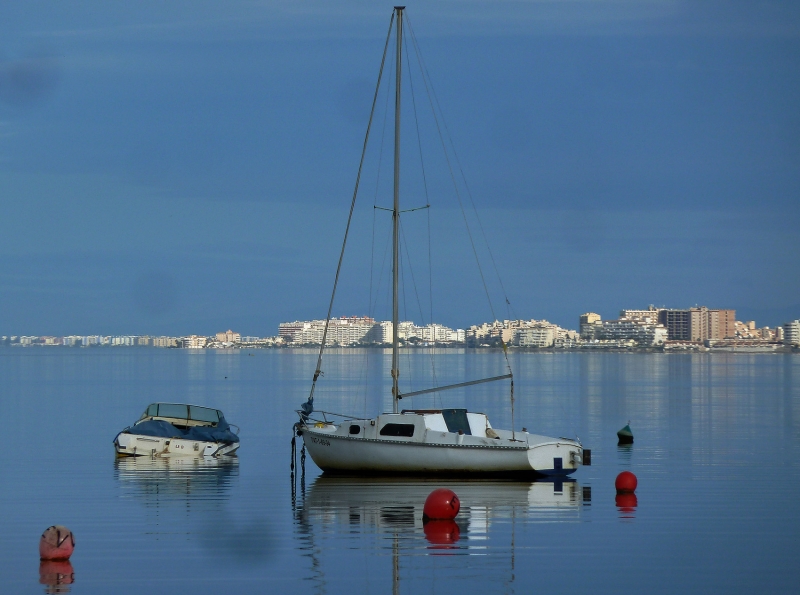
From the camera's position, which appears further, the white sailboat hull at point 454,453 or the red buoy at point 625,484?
the white sailboat hull at point 454,453

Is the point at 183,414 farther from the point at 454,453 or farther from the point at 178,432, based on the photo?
the point at 454,453

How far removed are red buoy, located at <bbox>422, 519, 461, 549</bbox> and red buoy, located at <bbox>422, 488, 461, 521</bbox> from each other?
0.13 m

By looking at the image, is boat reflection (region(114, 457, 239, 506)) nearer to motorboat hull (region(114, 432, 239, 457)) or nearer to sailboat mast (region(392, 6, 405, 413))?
motorboat hull (region(114, 432, 239, 457))

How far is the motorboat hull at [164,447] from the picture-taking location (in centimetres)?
3672

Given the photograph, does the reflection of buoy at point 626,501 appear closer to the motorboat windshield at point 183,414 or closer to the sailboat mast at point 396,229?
the sailboat mast at point 396,229

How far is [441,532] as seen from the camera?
21797 mm

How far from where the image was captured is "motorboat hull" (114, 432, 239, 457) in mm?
36719

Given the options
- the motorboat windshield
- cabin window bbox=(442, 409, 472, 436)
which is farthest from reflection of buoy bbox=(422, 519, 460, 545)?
the motorboat windshield

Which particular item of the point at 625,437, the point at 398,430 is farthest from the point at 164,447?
the point at 625,437

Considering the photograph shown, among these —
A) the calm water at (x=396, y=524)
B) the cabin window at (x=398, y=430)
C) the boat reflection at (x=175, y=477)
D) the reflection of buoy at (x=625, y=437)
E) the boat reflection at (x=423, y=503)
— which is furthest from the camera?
the reflection of buoy at (x=625, y=437)

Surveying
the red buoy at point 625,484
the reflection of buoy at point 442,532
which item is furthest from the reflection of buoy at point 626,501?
the reflection of buoy at point 442,532

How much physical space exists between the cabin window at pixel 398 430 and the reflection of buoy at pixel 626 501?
5.91 meters

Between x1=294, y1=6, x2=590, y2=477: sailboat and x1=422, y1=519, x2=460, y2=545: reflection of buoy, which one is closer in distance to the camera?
x1=422, y1=519, x2=460, y2=545: reflection of buoy

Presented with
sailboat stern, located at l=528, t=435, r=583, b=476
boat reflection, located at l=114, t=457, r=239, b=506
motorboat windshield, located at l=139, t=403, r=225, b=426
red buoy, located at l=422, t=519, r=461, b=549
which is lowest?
boat reflection, located at l=114, t=457, r=239, b=506
